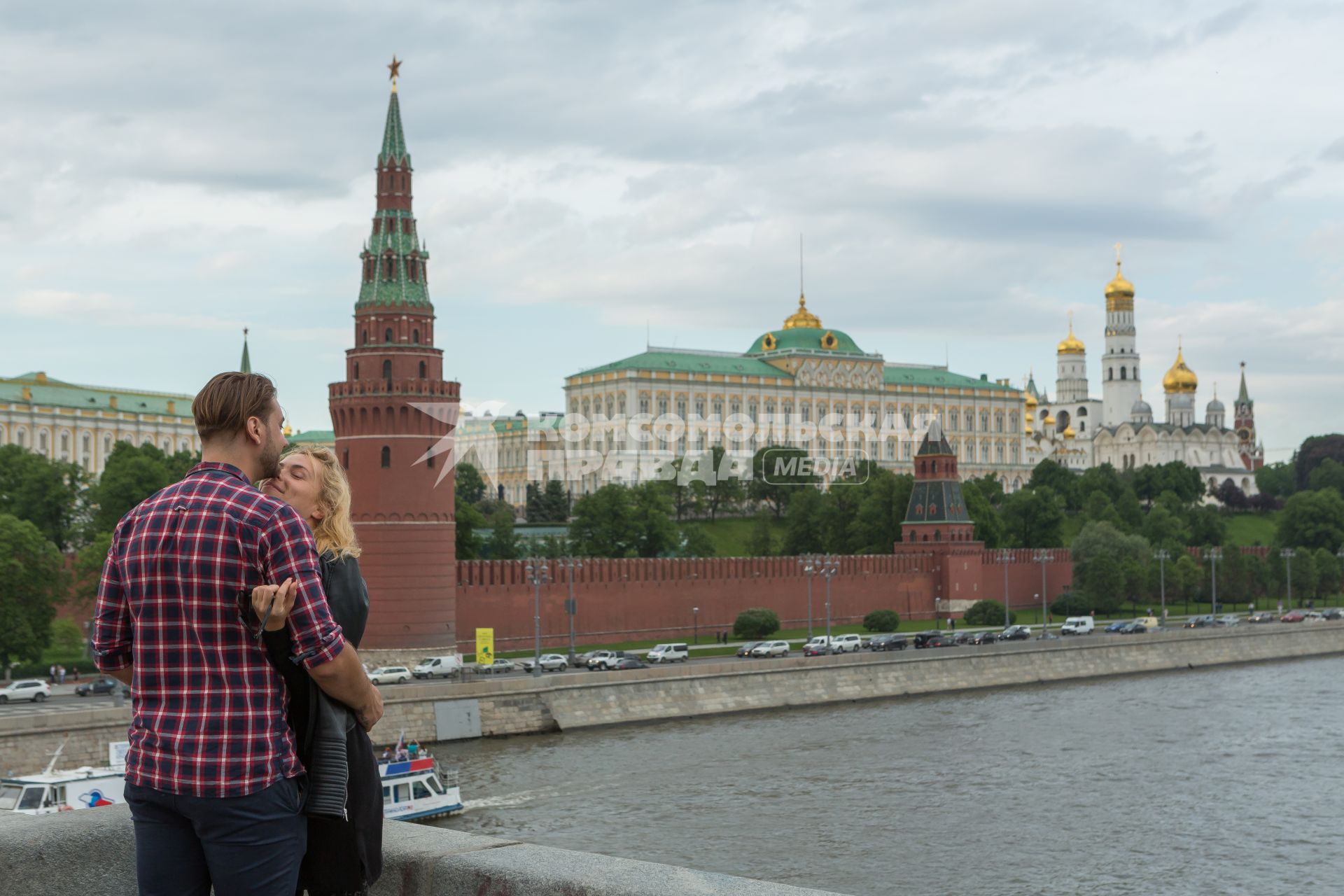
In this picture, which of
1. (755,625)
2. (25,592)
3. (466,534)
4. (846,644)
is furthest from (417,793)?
(466,534)

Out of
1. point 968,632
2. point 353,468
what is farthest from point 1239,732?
point 353,468

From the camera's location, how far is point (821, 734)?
121 feet

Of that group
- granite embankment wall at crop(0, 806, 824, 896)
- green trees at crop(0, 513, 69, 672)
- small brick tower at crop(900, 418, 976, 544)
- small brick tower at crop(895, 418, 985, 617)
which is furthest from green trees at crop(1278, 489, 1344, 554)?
granite embankment wall at crop(0, 806, 824, 896)

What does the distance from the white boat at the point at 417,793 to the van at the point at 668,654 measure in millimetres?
18790

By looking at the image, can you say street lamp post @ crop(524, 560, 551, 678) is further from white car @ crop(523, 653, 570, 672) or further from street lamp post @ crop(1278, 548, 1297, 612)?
street lamp post @ crop(1278, 548, 1297, 612)

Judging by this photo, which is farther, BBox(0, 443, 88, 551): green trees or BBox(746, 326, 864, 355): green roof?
BBox(746, 326, 864, 355): green roof

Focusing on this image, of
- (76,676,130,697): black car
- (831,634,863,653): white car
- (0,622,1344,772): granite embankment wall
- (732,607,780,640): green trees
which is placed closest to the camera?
(0,622,1344,772): granite embankment wall

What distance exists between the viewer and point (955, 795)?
2859cm

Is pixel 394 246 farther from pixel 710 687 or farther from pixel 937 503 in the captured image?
pixel 937 503

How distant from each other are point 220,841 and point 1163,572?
64.8 meters

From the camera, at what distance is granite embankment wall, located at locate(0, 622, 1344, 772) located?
1168 inches

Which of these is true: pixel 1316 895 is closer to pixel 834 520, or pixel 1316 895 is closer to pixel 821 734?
pixel 821 734

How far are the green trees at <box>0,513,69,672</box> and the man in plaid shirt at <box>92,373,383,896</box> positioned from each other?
126 ft

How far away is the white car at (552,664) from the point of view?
42.8 m
